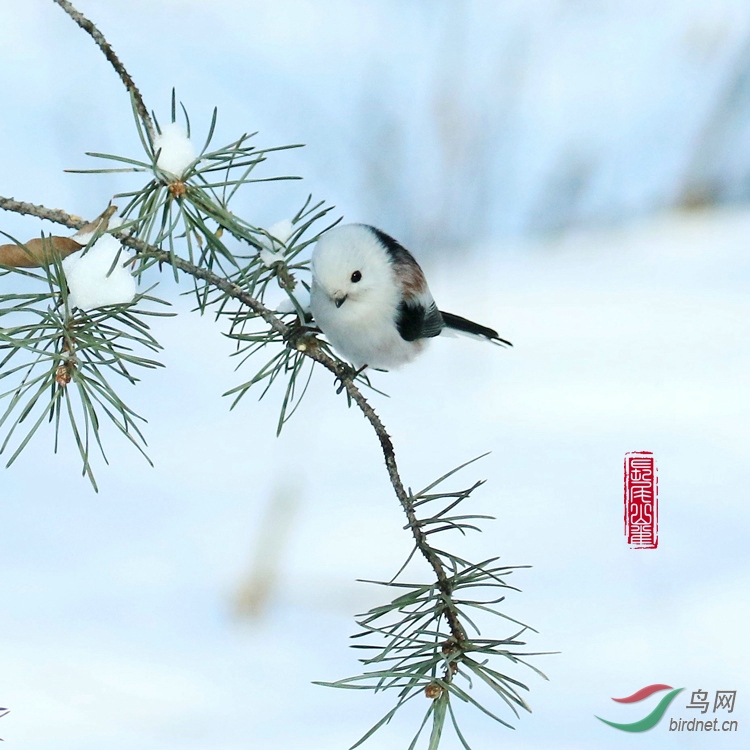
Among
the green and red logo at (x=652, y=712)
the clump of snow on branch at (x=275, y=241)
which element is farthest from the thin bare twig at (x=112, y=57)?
the green and red logo at (x=652, y=712)

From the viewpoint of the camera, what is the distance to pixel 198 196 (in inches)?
21.5

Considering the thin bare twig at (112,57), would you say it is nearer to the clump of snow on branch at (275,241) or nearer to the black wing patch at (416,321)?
the clump of snow on branch at (275,241)

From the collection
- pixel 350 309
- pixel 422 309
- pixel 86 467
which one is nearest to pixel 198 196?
pixel 86 467

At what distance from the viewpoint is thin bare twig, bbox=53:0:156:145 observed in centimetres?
54

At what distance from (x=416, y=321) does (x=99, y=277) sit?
476mm

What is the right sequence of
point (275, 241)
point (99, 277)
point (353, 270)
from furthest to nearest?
1. point (353, 270)
2. point (275, 241)
3. point (99, 277)

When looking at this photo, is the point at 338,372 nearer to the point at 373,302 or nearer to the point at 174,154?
Result: the point at 174,154

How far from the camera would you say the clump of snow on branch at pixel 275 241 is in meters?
0.64

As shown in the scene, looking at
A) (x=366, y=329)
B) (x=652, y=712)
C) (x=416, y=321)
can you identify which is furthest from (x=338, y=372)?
(x=652, y=712)

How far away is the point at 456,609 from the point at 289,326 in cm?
25

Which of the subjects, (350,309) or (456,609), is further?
(350,309)

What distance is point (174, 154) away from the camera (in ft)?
1.77

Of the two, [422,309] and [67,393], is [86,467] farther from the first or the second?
[422,309]

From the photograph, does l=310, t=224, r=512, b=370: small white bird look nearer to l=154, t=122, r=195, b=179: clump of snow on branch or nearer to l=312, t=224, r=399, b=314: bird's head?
l=312, t=224, r=399, b=314: bird's head
